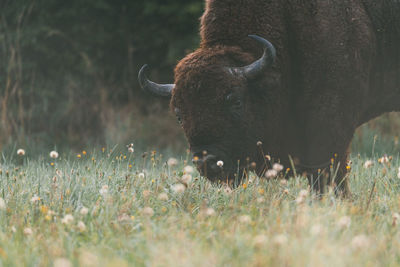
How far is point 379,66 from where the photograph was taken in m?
5.33

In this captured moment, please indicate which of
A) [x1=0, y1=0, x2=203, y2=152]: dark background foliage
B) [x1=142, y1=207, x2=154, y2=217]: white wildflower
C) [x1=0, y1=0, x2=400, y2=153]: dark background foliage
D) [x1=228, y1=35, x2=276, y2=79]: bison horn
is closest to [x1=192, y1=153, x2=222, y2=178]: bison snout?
[x1=228, y1=35, x2=276, y2=79]: bison horn

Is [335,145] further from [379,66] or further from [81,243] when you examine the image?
[81,243]

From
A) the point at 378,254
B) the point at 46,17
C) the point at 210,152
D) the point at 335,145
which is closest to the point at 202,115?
the point at 210,152

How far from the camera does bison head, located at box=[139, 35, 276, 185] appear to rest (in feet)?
14.8

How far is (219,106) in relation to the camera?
4.55 metres

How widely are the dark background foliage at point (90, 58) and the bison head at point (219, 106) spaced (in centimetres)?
593

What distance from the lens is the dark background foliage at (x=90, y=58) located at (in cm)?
1124

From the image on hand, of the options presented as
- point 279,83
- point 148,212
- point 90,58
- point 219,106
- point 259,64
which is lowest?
point 90,58

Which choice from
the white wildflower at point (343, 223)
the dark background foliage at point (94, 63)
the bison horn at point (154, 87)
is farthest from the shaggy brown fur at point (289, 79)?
the dark background foliage at point (94, 63)

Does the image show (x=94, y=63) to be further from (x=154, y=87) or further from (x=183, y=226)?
(x=183, y=226)

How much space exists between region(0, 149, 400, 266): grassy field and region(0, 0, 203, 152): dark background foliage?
6.19 m

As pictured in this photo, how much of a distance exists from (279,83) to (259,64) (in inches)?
12.9

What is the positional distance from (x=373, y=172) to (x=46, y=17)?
32.0 ft

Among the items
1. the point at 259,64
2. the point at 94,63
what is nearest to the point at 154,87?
the point at 259,64
